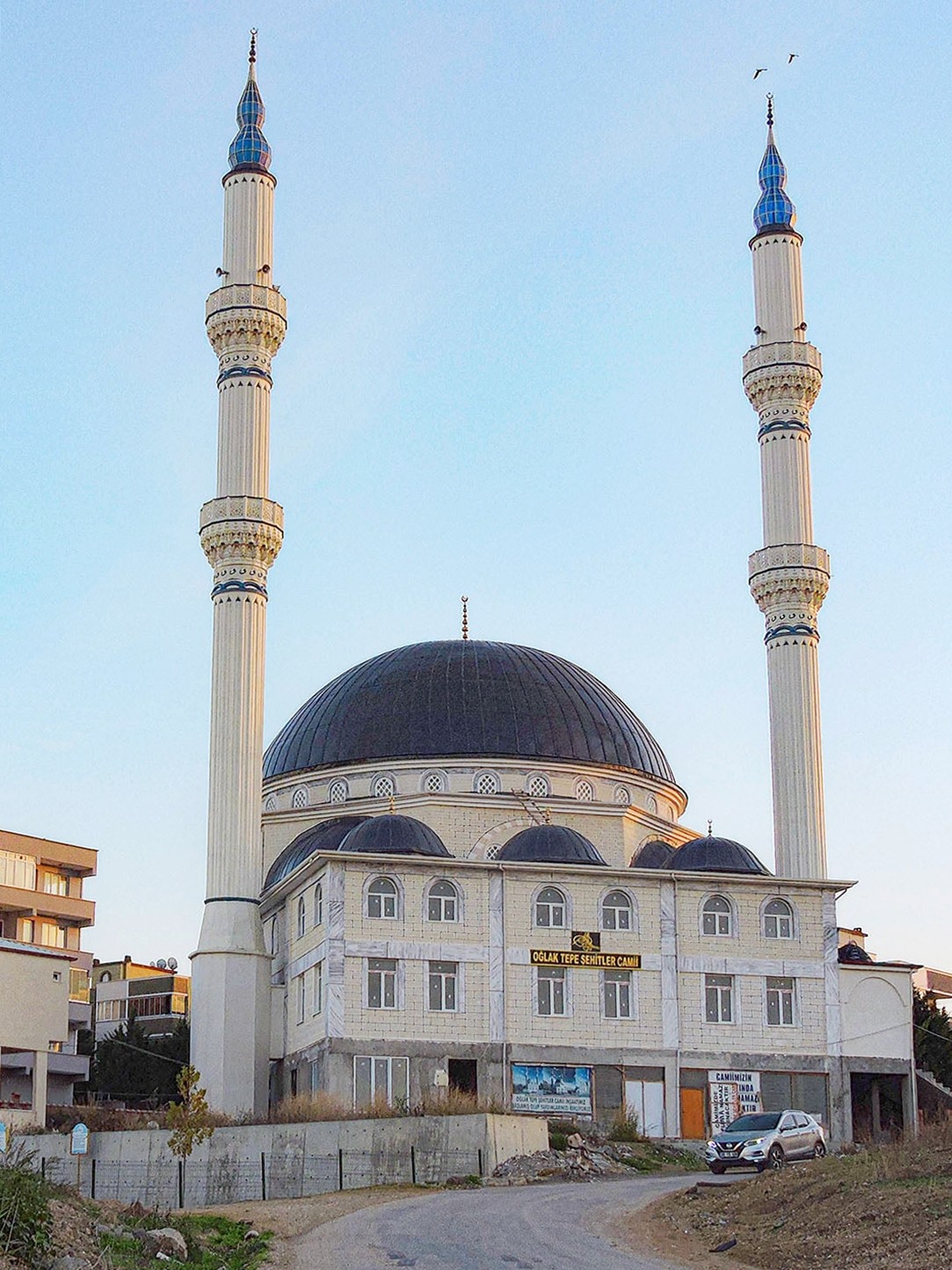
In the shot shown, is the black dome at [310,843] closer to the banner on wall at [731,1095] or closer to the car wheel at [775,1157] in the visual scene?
the banner on wall at [731,1095]

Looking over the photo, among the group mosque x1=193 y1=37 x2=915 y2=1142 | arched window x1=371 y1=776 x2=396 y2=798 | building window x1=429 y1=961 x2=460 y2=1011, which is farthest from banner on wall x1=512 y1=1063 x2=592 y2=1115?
arched window x1=371 y1=776 x2=396 y2=798

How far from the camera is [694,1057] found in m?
41.8

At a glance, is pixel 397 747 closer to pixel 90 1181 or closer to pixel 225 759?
pixel 225 759

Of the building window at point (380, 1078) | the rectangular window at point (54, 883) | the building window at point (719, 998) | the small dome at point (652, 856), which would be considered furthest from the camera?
the rectangular window at point (54, 883)

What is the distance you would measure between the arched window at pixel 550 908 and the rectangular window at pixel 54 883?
24.4 m

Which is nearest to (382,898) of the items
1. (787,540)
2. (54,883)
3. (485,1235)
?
(787,540)

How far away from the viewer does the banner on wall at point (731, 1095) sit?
41.4 m

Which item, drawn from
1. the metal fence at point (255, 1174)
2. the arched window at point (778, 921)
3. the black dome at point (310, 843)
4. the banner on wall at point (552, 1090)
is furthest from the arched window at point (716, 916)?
the metal fence at point (255, 1174)

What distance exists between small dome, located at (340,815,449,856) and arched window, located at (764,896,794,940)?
7693 millimetres

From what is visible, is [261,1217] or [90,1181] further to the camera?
[90,1181]

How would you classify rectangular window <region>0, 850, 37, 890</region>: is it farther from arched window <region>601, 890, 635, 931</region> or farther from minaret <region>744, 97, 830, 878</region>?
minaret <region>744, 97, 830, 878</region>

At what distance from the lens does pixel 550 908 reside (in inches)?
1661

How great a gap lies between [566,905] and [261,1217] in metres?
17.9

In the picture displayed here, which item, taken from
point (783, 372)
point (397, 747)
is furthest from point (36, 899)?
point (783, 372)
